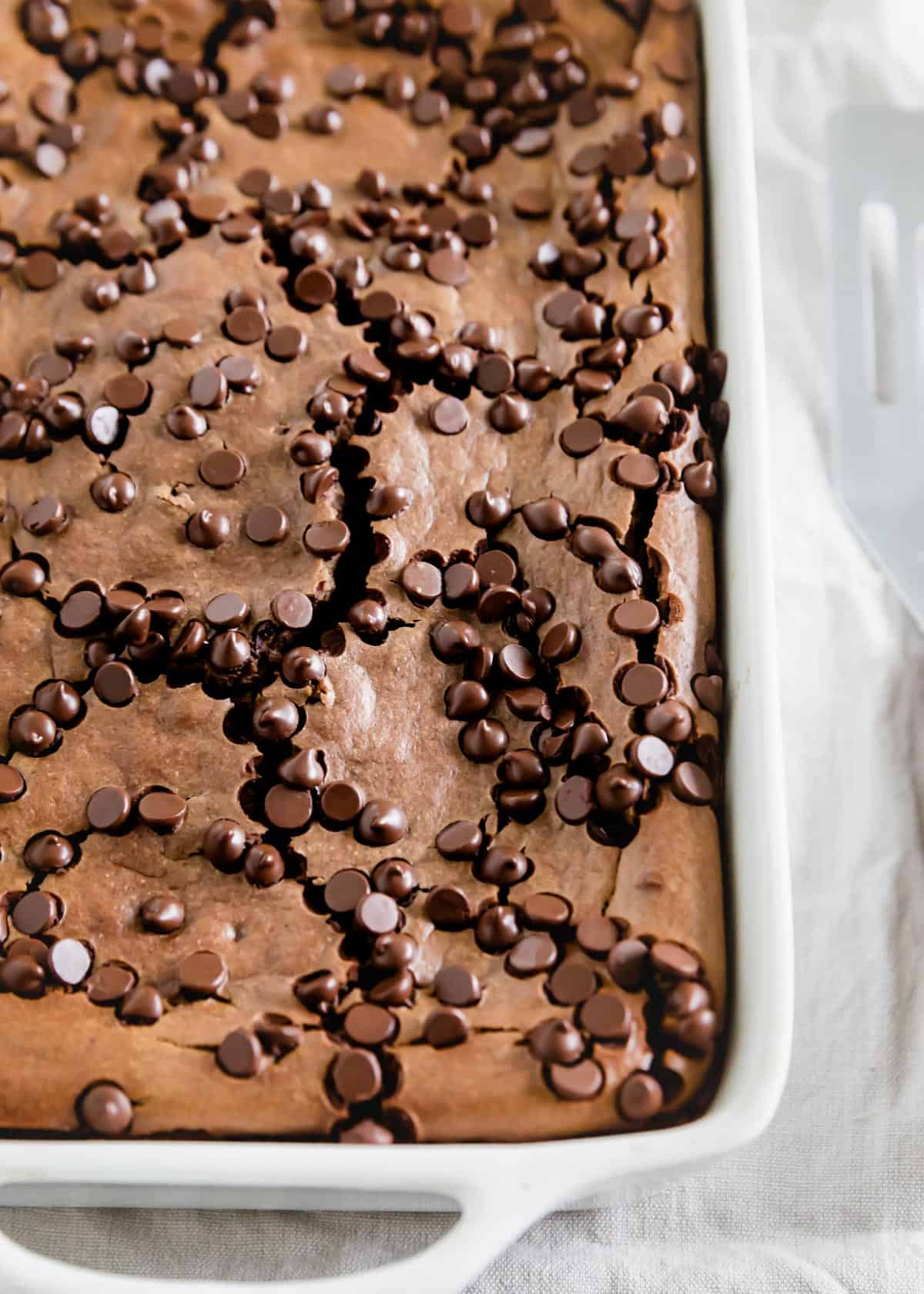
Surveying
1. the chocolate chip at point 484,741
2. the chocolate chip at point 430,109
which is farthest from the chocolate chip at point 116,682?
the chocolate chip at point 430,109

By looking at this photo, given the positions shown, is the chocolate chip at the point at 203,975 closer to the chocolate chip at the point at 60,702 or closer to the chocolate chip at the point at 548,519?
the chocolate chip at the point at 60,702

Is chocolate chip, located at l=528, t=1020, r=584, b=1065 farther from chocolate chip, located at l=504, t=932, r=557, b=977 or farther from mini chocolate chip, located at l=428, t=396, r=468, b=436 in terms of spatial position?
mini chocolate chip, located at l=428, t=396, r=468, b=436

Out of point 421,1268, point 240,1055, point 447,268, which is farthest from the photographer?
point 447,268

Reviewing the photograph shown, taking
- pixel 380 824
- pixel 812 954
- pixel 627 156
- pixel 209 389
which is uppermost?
pixel 627 156

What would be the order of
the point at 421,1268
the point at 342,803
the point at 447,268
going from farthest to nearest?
the point at 447,268 < the point at 342,803 < the point at 421,1268

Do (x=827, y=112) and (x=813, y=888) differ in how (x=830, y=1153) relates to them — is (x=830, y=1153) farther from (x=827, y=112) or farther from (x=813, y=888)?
(x=827, y=112)

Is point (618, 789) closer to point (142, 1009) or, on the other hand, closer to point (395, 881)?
point (395, 881)

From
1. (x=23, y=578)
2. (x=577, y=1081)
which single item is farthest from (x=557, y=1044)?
(x=23, y=578)

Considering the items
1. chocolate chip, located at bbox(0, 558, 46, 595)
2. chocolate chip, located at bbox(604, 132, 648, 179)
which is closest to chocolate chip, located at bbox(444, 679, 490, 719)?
chocolate chip, located at bbox(0, 558, 46, 595)
